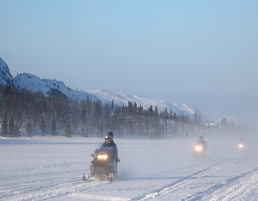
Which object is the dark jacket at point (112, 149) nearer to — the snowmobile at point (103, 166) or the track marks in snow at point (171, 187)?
the snowmobile at point (103, 166)

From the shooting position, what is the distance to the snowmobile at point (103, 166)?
1404 centimetres

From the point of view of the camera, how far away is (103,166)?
14.2m

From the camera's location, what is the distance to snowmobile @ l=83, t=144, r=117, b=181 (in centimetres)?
1404

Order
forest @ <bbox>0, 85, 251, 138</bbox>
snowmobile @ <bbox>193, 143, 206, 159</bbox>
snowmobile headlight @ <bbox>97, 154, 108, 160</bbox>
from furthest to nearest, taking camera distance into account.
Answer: forest @ <bbox>0, 85, 251, 138</bbox> < snowmobile @ <bbox>193, 143, 206, 159</bbox> < snowmobile headlight @ <bbox>97, 154, 108, 160</bbox>

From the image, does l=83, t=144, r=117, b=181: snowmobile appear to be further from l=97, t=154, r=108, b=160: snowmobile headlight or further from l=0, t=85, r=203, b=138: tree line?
l=0, t=85, r=203, b=138: tree line

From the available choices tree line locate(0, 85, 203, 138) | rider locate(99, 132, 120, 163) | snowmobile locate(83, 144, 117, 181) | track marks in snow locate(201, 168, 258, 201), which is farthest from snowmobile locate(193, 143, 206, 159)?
tree line locate(0, 85, 203, 138)

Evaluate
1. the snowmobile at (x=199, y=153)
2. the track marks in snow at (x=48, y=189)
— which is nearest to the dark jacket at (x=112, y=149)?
the track marks in snow at (x=48, y=189)

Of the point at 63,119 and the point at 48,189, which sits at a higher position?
the point at 63,119

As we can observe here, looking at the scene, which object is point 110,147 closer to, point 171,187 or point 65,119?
point 171,187

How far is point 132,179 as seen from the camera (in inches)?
588

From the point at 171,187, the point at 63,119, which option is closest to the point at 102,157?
the point at 171,187

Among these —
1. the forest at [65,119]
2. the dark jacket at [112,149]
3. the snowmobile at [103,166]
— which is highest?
the forest at [65,119]

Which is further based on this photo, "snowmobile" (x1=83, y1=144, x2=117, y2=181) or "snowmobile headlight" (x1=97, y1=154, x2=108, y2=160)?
"snowmobile headlight" (x1=97, y1=154, x2=108, y2=160)

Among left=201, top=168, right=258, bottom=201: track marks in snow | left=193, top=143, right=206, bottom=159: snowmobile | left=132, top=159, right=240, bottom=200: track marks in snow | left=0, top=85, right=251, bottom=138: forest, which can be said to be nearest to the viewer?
left=132, top=159, right=240, bottom=200: track marks in snow
